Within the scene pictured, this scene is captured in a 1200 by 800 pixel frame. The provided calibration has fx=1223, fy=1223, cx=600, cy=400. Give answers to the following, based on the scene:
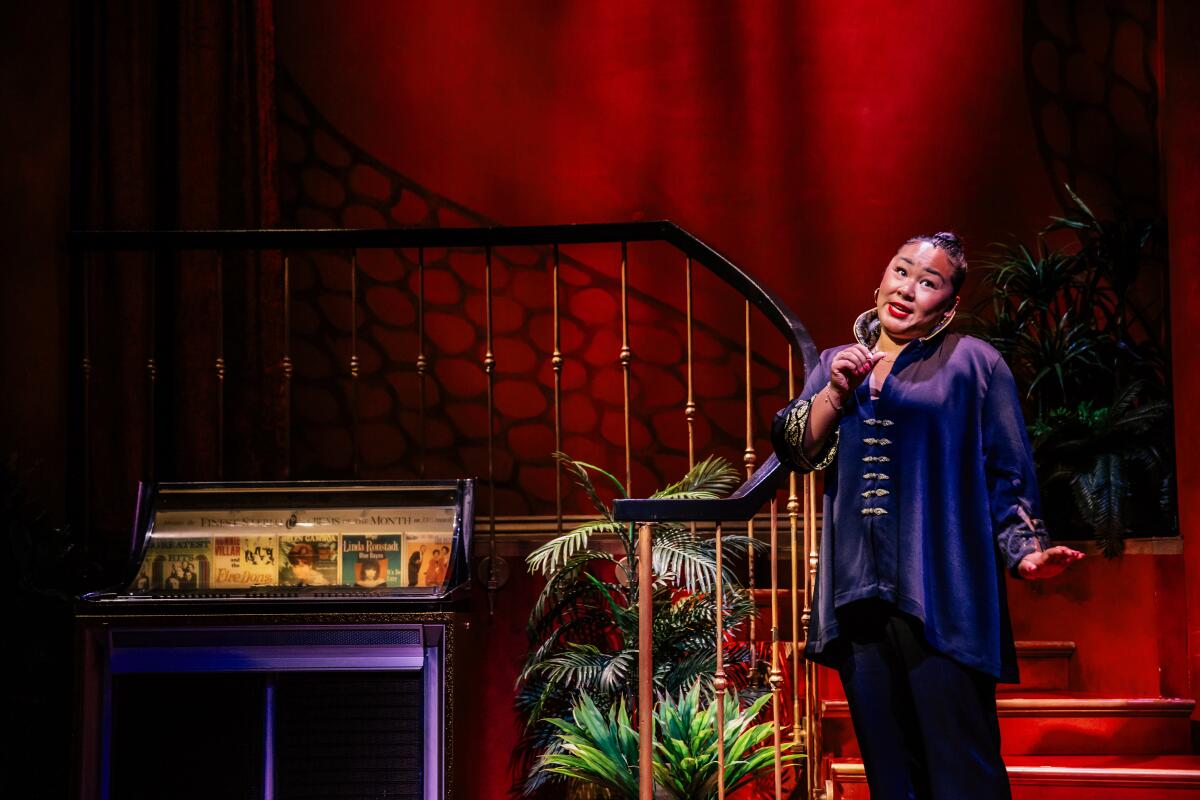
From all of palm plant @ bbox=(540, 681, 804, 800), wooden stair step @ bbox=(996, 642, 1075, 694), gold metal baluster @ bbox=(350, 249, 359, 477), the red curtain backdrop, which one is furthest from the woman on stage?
the red curtain backdrop

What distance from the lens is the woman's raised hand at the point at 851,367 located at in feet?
6.83

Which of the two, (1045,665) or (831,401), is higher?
(831,401)

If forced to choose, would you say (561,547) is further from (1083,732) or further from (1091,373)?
(1091,373)

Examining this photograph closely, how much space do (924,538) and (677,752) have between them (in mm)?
1165

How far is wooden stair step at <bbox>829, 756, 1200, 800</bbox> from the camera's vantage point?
118 inches

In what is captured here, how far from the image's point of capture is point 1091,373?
4.59 meters

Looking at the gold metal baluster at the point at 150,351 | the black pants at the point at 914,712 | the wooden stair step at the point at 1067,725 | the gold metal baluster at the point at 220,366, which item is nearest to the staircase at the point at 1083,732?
the wooden stair step at the point at 1067,725

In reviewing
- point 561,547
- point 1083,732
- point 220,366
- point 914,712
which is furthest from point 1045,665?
point 220,366

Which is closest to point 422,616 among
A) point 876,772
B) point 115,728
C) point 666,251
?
point 115,728

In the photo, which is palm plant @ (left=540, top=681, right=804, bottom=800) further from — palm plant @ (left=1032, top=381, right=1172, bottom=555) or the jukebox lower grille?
palm plant @ (left=1032, top=381, right=1172, bottom=555)

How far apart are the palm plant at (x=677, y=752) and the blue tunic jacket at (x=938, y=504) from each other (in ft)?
2.87

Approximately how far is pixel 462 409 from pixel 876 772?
369 cm

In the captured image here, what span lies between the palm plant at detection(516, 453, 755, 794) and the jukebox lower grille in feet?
1.29

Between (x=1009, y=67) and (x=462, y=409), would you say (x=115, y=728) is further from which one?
(x=1009, y=67)
